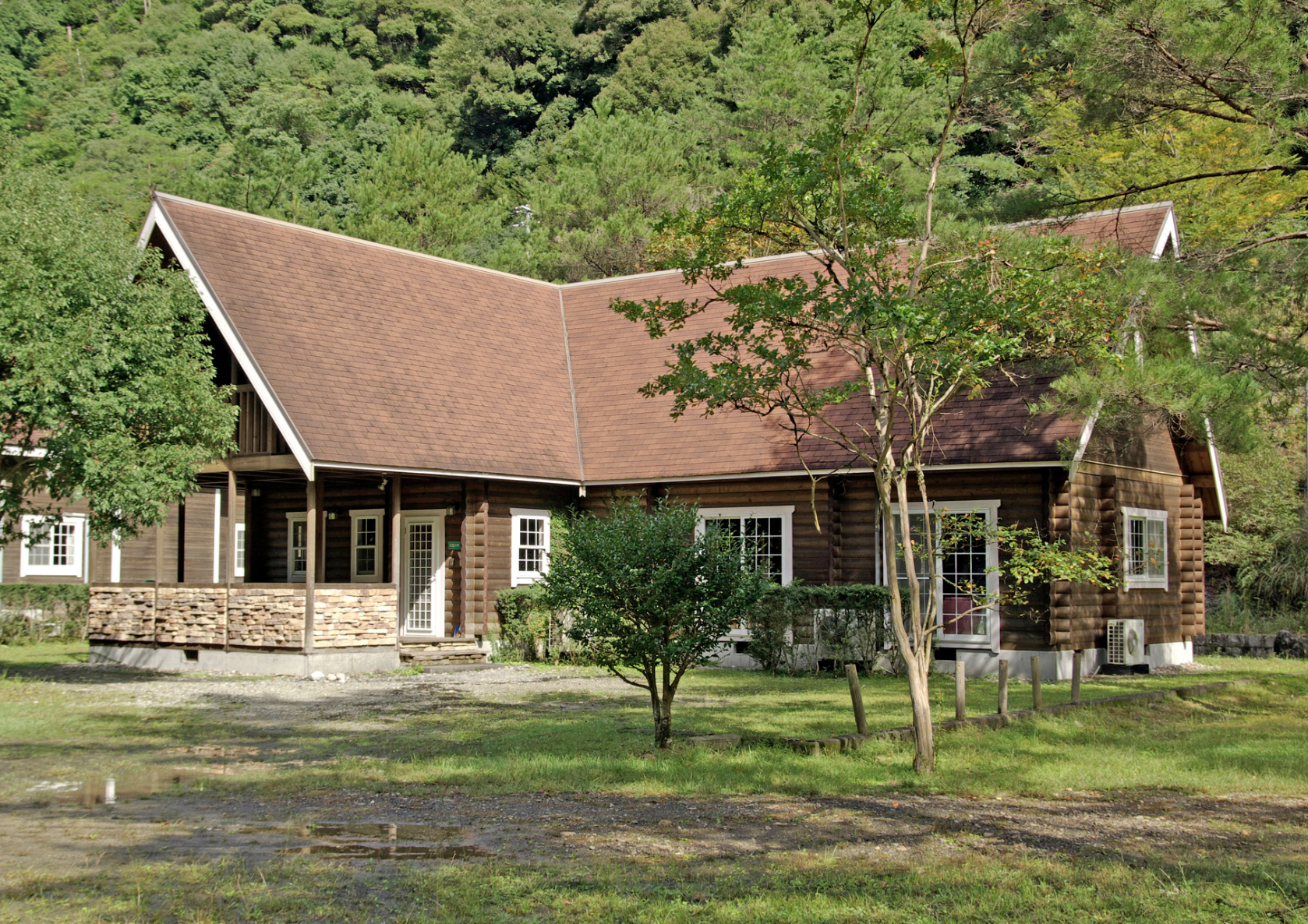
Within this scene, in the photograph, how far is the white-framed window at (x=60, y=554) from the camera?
110 feet

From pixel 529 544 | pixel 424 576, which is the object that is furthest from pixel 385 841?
pixel 529 544

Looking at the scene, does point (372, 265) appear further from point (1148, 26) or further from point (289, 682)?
point (1148, 26)

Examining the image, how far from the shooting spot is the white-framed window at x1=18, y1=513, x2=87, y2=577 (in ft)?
110

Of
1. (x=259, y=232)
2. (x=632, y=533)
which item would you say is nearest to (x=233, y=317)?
(x=259, y=232)

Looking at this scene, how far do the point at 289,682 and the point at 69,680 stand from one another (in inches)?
145

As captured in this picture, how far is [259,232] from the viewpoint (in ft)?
77.0

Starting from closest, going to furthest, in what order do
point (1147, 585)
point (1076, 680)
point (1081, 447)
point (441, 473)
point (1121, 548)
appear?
point (1076, 680), point (1081, 447), point (1121, 548), point (441, 473), point (1147, 585)

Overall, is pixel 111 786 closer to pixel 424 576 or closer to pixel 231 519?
pixel 231 519

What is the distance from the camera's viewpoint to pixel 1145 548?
22781mm

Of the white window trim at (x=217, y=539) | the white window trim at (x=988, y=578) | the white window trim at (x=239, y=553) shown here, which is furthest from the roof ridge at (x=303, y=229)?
the white window trim at (x=217, y=539)

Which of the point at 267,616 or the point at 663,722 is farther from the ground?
the point at 267,616

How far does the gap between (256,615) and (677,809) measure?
A: 13.0m

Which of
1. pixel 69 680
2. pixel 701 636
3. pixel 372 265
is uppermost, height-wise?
pixel 372 265

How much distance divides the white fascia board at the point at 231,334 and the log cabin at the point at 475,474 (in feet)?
0.13
